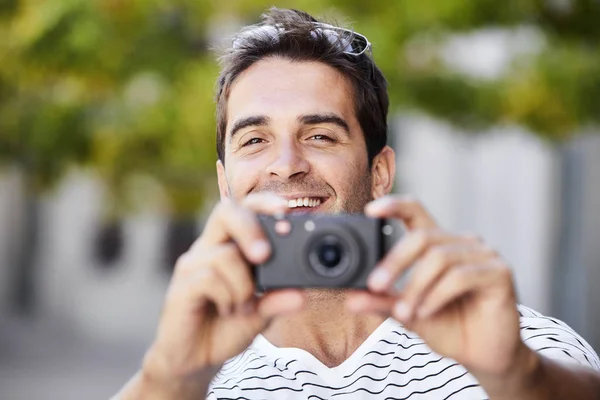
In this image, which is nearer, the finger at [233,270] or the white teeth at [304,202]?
the finger at [233,270]

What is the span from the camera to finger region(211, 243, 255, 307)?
88.1 inches

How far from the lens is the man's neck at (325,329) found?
3.26 meters

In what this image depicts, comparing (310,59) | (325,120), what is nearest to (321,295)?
(325,120)

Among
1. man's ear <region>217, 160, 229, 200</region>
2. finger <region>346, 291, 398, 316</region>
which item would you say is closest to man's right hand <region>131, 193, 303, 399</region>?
finger <region>346, 291, 398, 316</region>

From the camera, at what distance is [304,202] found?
3287 mm

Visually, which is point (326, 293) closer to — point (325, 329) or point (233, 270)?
point (325, 329)

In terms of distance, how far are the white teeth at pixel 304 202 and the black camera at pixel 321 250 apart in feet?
3.18

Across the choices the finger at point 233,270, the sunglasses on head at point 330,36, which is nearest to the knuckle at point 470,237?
the finger at point 233,270

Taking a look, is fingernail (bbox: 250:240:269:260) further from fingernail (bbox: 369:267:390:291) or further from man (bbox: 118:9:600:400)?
fingernail (bbox: 369:267:390:291)

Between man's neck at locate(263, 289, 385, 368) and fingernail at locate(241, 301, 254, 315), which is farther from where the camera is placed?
→ man's neck at locate(263, 289, 385, 368)

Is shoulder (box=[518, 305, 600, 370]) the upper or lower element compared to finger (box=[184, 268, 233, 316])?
lower

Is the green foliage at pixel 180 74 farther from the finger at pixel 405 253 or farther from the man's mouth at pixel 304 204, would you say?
the finger at pixel 405 253

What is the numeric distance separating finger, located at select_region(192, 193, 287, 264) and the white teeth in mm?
976

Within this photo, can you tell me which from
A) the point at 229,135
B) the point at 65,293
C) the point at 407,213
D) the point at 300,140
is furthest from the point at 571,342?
the point at 65,293
